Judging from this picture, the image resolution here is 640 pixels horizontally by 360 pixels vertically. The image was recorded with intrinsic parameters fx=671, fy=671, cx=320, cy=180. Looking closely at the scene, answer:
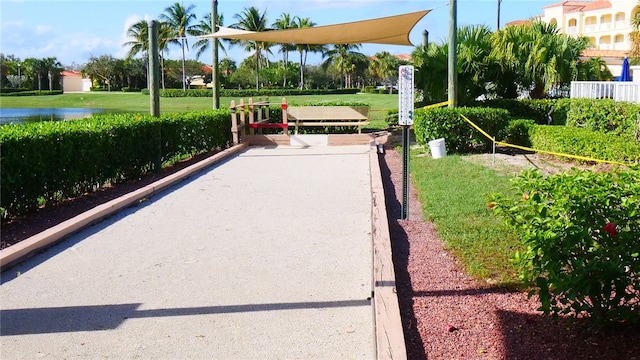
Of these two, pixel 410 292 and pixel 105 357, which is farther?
pixel 410 292

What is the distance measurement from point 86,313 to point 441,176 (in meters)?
6.66

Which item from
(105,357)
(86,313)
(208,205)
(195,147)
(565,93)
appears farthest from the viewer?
(565,93)

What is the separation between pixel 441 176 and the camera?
10227 millimetres

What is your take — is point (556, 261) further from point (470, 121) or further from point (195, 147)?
point (195, 147)

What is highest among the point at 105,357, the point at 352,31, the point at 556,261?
the point at 352,31

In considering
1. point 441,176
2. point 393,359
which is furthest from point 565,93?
point 393,359

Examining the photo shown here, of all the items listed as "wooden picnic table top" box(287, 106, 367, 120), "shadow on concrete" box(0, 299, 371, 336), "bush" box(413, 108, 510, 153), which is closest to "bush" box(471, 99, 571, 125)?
"bush" box(413, 108, 510, 153)

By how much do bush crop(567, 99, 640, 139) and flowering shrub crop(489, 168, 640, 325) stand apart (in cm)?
912

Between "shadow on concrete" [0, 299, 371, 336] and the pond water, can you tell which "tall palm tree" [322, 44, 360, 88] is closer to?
the pond water

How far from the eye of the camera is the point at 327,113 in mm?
18234

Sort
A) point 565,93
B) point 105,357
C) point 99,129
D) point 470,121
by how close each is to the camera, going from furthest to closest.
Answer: point 565,93 → point 470,121 → point 99,129 → point 105,357

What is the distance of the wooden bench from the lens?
59.5 ft

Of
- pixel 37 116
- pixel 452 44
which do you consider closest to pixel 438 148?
pixel 452 44

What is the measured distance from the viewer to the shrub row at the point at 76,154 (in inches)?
285
